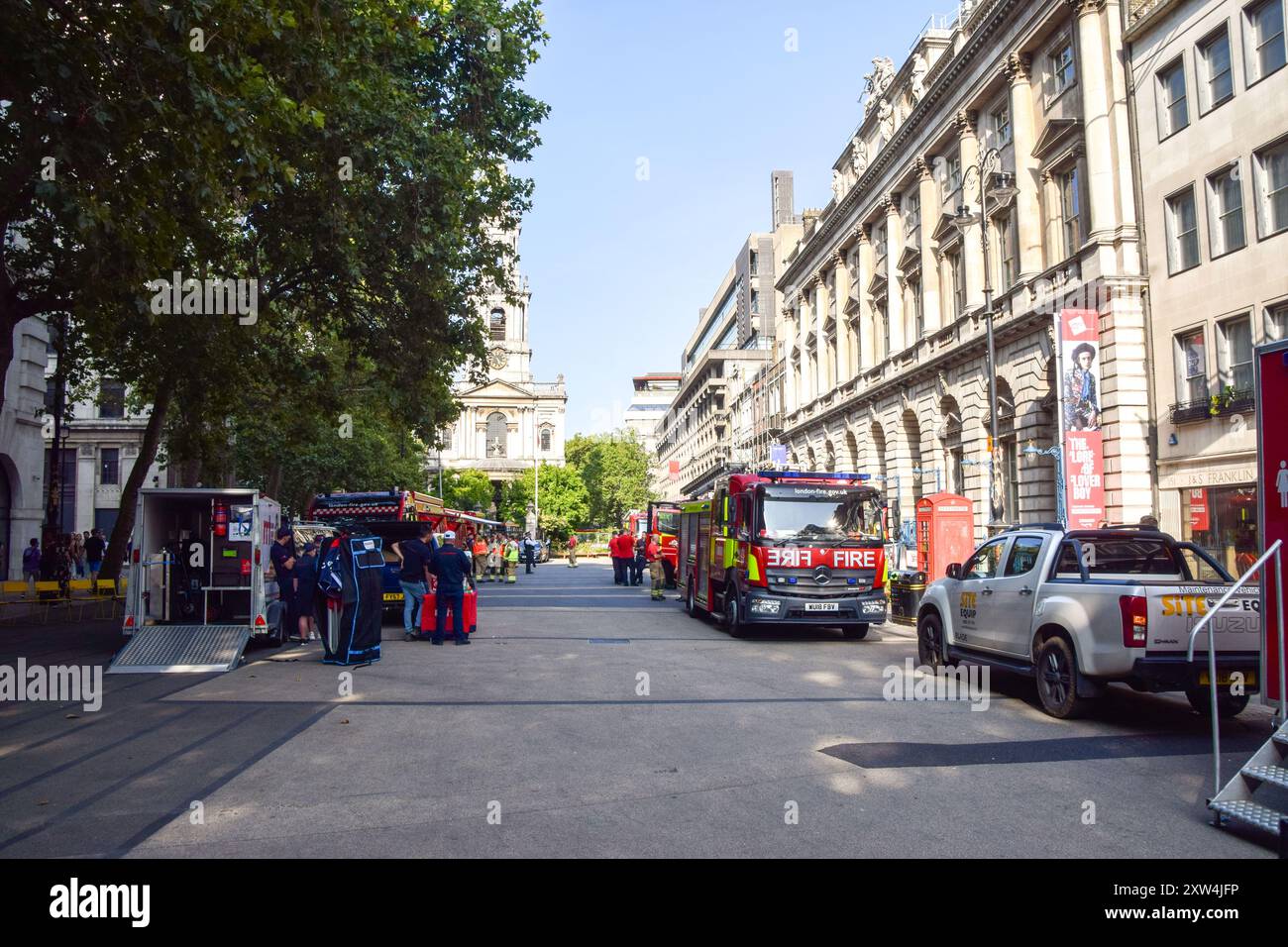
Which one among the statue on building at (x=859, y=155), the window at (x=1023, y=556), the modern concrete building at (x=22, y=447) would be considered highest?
the statue on building at (x=859, y=155)

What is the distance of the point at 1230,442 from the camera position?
19781mm

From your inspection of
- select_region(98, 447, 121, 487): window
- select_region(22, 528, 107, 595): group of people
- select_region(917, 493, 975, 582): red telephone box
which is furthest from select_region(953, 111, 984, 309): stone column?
select_region(98, 447, 121, 487): window

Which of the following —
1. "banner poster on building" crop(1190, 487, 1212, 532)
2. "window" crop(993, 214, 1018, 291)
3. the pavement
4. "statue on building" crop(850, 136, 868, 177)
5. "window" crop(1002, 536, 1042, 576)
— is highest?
"statue on building" crop(850, 136, 868, 177)

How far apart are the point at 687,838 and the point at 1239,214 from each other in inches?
815

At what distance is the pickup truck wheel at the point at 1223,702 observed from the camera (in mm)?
8553

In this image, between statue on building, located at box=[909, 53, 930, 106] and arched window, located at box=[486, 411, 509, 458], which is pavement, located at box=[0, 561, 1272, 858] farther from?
arched window, located at box=[486, 411, 509, 458]

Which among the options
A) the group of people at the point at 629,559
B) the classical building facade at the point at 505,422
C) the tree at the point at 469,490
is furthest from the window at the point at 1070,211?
the classical building facade at the point at 505,422

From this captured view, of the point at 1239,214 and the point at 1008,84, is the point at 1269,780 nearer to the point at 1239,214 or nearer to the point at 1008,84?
the point at 1239,214

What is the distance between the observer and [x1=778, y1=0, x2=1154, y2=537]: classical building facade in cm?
2341

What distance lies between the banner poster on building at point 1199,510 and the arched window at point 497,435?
94858 mm

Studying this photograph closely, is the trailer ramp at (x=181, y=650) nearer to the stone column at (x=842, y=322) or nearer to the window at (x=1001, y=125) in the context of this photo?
the window at (x=1001, y=125)

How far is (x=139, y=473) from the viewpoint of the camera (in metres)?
20.6

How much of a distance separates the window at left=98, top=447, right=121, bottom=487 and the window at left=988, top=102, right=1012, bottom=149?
160 feet
